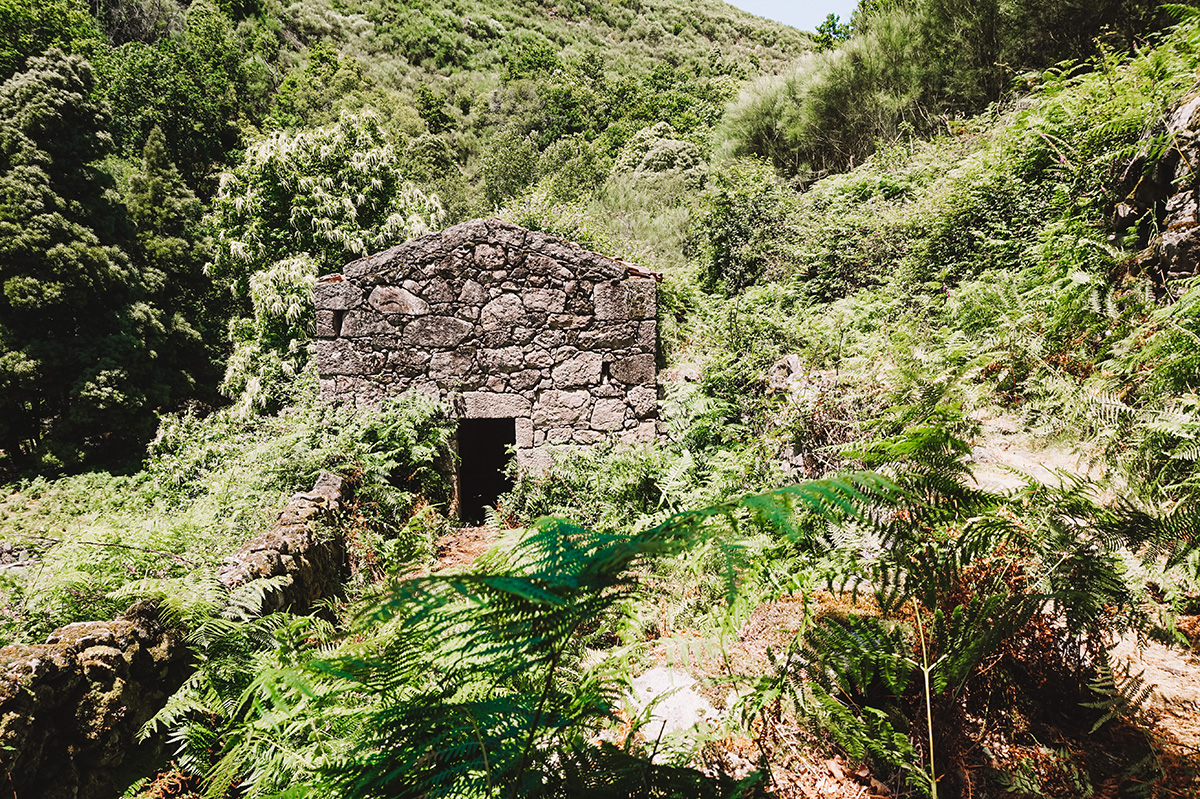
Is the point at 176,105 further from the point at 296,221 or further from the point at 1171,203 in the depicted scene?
the point at 1171,203

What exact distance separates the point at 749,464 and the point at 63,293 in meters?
18.4

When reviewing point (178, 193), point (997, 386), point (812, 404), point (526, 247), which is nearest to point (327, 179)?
point (526, 247)

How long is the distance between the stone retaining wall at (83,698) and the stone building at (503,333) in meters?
3.96

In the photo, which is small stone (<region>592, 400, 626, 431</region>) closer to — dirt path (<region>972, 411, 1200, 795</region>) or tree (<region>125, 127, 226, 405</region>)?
dirt path (<region>972, 411, 1200, 795</region>)

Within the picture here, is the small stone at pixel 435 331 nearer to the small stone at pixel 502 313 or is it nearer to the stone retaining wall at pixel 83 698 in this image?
the small stone at pixel 502 313

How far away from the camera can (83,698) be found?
1.99m

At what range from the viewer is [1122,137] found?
5152 mm

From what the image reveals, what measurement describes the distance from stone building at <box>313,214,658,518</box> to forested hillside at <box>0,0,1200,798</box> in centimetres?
42

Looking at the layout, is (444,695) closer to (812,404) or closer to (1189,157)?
(812,404)

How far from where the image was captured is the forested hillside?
1428mm

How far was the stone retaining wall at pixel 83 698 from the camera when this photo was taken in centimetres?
176

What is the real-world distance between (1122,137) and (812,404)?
433 centimetres

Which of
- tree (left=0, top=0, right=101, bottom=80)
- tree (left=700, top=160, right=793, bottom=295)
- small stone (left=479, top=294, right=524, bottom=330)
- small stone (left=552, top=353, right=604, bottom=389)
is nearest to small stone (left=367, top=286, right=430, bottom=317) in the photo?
small stone (left=479, top=294, right=524, bottom=330)

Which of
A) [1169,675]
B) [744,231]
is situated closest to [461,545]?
[1169,675]
